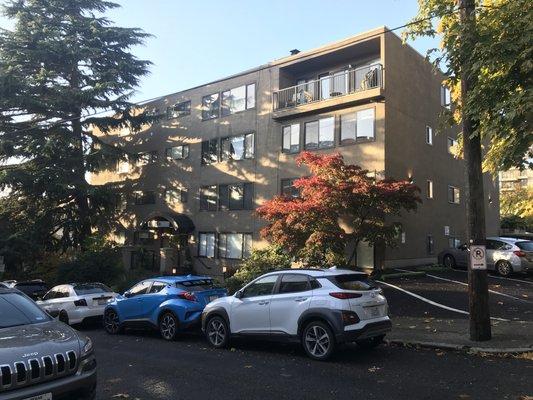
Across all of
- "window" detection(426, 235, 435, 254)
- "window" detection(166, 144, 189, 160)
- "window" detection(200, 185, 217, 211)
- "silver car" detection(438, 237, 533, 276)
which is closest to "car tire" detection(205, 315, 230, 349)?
→ "silver car" detection(438, 237, 533, 276)

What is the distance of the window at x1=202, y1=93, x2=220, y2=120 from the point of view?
97.3 feet

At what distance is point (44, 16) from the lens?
102 feet

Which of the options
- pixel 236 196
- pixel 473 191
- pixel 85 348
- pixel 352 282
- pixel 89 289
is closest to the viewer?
pixel 85 348

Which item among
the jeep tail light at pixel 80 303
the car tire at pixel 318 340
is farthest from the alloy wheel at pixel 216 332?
the jeep tail light at pixel 80 303

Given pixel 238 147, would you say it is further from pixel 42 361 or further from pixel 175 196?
pixel 42 361

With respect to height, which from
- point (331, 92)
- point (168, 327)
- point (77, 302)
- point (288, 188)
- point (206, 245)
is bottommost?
point (168, 327)

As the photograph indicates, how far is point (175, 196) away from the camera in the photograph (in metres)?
31.7

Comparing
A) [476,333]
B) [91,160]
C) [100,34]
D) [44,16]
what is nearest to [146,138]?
[91,160]

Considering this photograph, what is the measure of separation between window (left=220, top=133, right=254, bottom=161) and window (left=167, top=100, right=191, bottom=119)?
436 centimetres

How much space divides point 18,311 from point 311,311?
4682 mm

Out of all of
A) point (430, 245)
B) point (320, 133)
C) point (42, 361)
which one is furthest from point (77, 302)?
point (430, 245)

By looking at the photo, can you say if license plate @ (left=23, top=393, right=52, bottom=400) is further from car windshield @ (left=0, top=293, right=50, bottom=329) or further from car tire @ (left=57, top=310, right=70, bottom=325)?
car tire @ (left=57, top=310, right=70, bottom=325)

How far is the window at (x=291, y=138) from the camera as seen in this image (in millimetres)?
24844

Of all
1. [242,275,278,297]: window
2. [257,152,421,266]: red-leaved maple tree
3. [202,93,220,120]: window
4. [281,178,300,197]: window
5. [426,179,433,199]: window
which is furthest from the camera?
[202,93,220,120]: window
